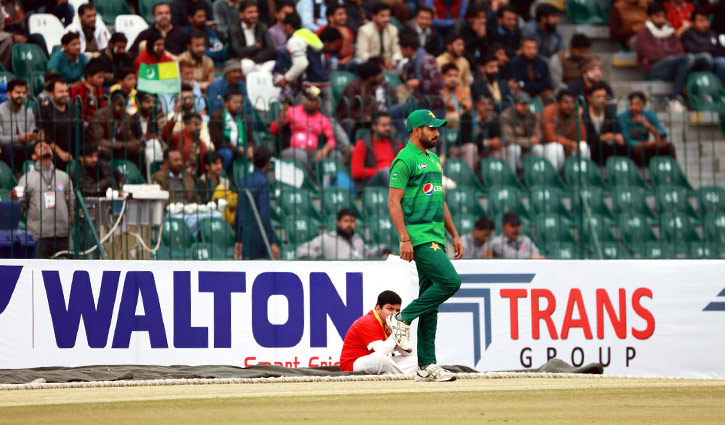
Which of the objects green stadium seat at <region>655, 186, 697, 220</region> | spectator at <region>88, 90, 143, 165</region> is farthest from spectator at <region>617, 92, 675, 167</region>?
spectator at <region>88, 90, 143, 165</region>

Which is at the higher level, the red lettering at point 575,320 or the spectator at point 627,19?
the spectator at point 627,19

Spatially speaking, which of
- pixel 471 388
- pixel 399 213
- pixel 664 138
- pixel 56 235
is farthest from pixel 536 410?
pixel 664 138

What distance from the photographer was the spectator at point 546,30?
17641 mm

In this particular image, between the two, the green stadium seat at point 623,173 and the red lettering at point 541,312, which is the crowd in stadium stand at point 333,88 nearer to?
the green stadium seat at point 623,173

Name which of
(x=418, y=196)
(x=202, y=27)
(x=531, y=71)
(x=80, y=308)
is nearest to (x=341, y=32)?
(x=202, y=27)

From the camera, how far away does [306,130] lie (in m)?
13.0

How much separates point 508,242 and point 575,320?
2052mm

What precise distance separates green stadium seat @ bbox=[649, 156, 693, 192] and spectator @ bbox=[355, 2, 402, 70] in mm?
4004

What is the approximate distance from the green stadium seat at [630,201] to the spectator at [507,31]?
4.06 meters

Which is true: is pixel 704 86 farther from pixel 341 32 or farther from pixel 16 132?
pixel 16 132

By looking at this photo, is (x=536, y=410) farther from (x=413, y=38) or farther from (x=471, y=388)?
(x=413, y=38)

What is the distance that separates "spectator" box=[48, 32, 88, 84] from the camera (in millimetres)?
14570

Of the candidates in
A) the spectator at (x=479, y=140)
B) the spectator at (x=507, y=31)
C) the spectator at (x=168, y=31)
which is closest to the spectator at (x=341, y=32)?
the spectator at (x=168, y=31)

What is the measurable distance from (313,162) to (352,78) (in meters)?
3.00
